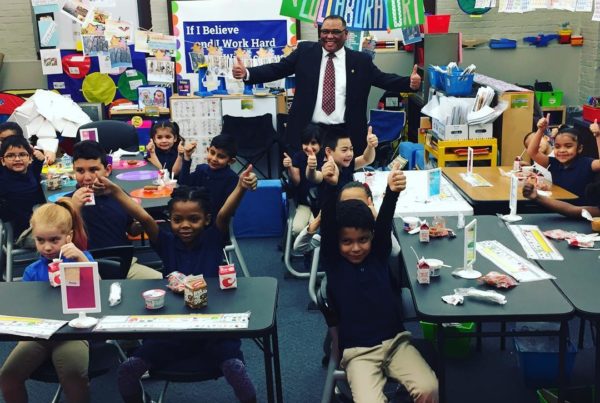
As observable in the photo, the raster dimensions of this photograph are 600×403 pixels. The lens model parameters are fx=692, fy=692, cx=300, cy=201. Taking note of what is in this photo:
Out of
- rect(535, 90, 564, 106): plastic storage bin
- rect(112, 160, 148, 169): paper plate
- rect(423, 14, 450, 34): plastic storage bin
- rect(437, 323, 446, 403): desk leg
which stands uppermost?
rect(423, 14, 450, 34): plastic storage bin

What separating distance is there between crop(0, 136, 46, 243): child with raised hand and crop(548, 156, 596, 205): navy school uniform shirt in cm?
331

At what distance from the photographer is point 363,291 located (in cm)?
279

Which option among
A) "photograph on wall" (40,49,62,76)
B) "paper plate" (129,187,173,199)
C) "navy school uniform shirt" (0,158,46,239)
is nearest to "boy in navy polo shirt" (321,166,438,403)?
"paper plate" (129,187,173,199)

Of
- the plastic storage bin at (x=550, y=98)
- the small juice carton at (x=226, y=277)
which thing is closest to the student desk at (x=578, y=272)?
the small juice carton at (x=226, y=277)

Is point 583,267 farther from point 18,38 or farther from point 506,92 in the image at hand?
point 18,38

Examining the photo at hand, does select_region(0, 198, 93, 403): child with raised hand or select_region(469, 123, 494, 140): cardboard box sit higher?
select_region(469, 123, 494, 140): cardboard box

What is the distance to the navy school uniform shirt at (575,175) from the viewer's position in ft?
13.6

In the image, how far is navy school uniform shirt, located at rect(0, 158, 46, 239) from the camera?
439 centimetres

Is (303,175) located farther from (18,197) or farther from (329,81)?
(18,197)

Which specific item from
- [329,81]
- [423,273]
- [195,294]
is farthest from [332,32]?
[195,294]

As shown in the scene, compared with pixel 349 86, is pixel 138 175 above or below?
below

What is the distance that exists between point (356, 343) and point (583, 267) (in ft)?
3.27

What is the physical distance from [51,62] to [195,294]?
19.3ft

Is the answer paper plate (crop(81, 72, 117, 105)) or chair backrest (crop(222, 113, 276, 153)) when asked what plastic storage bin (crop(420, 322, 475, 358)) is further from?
paper plate (crop(81, 72, 117, 105))
